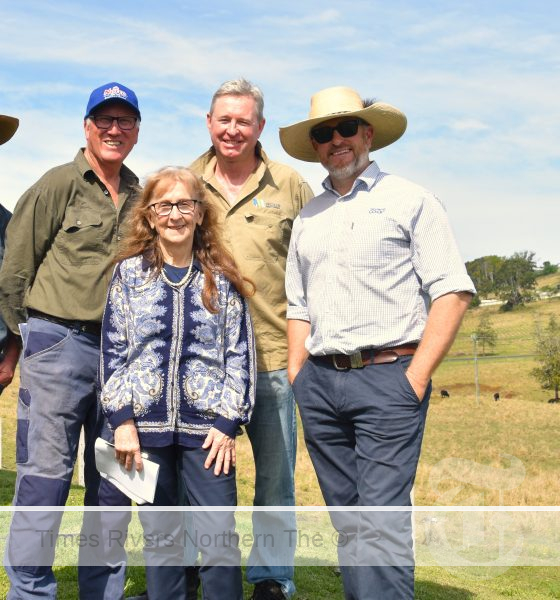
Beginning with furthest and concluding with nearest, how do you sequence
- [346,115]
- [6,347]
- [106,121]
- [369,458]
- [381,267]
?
[6,347]
[106,121]
[346,115]
[381,267]
[369,458]

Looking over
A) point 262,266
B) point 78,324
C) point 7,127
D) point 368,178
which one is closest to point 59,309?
point 78,324

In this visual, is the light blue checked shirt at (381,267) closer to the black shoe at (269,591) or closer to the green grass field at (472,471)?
the black shoe at (269,591)

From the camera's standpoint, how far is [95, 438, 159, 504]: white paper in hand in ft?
12.8

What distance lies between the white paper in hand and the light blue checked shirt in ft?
3.55

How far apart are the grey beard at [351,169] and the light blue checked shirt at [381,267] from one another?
63 millimetres

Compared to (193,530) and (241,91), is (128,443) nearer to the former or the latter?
(193,530)

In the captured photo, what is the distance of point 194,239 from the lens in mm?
4289

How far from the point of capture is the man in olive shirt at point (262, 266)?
4.90 m

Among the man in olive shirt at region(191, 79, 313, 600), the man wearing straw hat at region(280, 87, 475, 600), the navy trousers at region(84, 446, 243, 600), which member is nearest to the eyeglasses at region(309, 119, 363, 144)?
the man wearing straw hat at region(280, 87, 475, 600)

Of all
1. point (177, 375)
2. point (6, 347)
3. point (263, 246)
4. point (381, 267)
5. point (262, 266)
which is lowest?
point (177, 375)

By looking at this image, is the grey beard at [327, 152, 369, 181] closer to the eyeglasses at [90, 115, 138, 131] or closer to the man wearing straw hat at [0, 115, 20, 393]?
the eyeglasses at [90, 115, 138, 131]

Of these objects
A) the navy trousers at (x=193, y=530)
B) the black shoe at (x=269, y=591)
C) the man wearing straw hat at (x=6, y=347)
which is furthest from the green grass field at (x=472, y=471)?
the navy trousers at (x=193, y=530)

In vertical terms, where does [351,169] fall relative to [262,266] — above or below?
above

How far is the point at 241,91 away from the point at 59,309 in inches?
69.3
